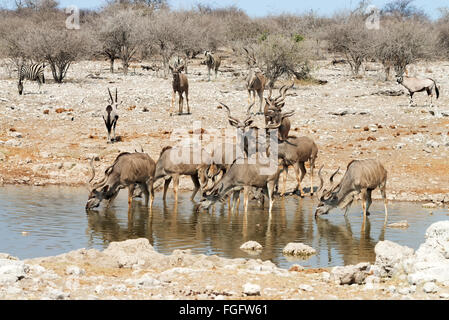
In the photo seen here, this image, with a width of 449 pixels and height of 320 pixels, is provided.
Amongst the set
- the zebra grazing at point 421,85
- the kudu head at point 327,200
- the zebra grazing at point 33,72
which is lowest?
the kudu head at point 327,200

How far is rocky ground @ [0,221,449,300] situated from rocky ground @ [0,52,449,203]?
26.1 feet

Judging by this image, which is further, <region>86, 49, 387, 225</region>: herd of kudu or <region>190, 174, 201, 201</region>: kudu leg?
<region>190, 174, 201, 201</region>: kudu leg

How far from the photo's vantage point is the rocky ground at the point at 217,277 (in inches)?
287

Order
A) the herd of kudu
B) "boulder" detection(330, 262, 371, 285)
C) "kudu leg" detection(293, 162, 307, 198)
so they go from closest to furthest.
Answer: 1. "boulder" detection(330, 262, 371, 285)
2. the herd of kudu
3. "kudu leg" detection(293, 162, 307, 198)

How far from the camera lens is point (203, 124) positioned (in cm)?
2275

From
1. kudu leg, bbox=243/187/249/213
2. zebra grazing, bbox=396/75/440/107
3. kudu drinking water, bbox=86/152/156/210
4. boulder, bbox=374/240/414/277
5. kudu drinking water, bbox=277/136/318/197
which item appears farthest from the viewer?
zebra grazing, bbox=396/75/440/107

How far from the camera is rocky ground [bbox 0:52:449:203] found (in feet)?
60.3

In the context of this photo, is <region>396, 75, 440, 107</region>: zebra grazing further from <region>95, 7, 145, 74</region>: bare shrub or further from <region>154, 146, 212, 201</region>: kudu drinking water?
<region>95, 7, 145, 74</region>: bare shrub

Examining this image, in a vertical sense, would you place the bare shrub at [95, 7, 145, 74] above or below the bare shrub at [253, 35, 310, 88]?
above

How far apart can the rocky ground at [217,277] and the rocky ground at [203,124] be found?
26.1ft

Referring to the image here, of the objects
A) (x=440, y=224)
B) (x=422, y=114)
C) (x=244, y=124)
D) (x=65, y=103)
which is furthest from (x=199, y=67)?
(x=440, y=224)

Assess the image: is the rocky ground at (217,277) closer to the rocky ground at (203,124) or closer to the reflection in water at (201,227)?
the reflection in water at (201,227)

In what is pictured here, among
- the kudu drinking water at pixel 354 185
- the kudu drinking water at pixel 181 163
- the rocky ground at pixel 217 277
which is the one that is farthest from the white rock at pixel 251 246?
the kudu drinking water at pixel 181 163

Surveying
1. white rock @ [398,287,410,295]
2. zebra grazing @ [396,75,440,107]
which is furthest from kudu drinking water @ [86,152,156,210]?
zebra grazing @ [396,75,440,107]
